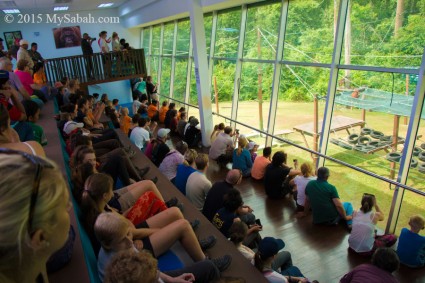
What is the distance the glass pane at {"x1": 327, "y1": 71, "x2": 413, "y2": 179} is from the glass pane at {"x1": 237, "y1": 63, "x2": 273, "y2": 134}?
83.2 inches

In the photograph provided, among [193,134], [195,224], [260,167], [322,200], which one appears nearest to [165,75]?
[193,134]

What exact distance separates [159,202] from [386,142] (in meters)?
4.04

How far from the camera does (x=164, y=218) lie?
2.92 m

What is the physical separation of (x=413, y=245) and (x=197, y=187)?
104 inches

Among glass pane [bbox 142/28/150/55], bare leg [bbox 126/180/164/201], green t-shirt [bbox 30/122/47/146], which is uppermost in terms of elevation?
glass pane [bbox 142/28/150/55]

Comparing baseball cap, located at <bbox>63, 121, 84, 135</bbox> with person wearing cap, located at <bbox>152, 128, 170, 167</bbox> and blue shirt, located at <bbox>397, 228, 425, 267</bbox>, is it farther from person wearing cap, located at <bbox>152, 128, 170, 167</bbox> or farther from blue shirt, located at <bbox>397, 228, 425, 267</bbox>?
blue shirt, located at <bbox>397, 228, 425, 267</bbox>

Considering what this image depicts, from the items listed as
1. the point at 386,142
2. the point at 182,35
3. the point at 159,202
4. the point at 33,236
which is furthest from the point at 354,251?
the point at 182,35

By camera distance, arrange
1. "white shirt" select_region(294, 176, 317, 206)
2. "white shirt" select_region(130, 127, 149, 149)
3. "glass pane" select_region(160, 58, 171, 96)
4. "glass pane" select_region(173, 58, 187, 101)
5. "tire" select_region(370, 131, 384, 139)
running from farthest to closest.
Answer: "glass pane" select_region(160, 58, 171, 96) < "glass pane" select_region(173, 58, 187, 101) < "white shirt" select_region(130, 127, 149, 149) < "tire" select_region(370, 131, 384, 139) < "white shirt" select_region(294, 176, 317, 206)

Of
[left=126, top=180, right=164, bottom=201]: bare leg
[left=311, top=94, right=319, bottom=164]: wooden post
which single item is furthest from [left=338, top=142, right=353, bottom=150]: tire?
[left=126, top=180, right=164, bottom=201]: bare leg

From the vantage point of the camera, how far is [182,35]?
1253 centimetres

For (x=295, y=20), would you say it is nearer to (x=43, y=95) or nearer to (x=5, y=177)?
(x=43, y=95)

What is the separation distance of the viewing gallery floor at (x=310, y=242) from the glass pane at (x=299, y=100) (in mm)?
2066

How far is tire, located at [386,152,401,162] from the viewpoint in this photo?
5046 mm

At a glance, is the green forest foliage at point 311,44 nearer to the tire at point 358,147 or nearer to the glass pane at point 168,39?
the tire at point 358,147
